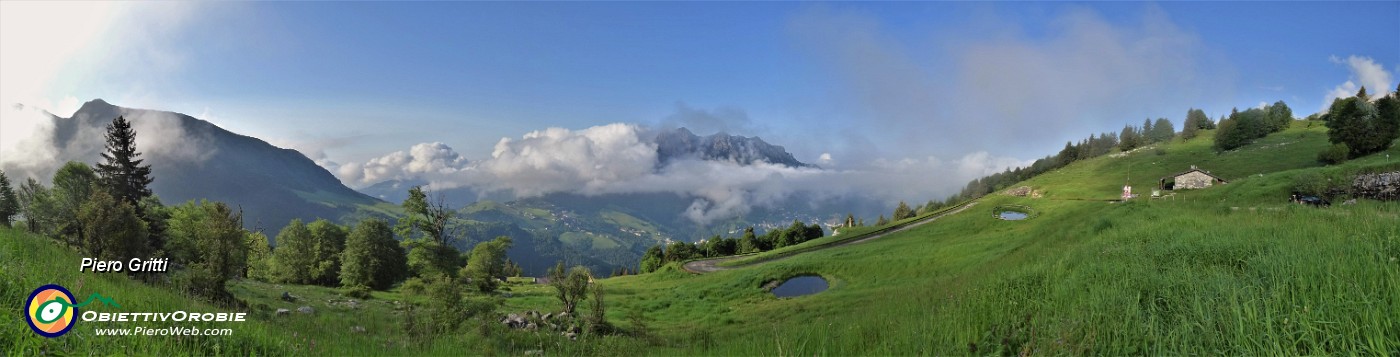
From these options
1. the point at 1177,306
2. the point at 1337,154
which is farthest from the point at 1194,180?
the point at 1177,306

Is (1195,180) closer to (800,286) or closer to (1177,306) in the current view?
(800,286)

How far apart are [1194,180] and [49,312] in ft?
467

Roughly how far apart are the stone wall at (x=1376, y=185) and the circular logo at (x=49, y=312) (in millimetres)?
58527

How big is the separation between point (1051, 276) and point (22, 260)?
63.5ft

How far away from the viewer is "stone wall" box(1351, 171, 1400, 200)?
110ft

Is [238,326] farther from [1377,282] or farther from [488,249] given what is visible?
[488,249]

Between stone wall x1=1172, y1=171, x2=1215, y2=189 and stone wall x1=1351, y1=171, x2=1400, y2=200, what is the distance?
7807 centimetres

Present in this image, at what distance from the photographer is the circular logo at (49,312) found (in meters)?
6.14

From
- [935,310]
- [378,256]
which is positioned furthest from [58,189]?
[935,310]

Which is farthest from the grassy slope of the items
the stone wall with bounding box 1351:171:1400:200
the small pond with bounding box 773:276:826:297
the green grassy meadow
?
the small pond with bounding box 773:276:826:297

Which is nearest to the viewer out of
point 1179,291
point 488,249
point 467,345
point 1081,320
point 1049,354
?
point 1049,354

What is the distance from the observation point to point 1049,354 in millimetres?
5895

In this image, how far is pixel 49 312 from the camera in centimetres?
627

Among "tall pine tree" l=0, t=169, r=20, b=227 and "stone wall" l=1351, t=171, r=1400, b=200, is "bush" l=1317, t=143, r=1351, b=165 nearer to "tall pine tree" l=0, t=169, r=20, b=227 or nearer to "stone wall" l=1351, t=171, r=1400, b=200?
"stone wall" l=1351, t=171, r=1400, b=200
